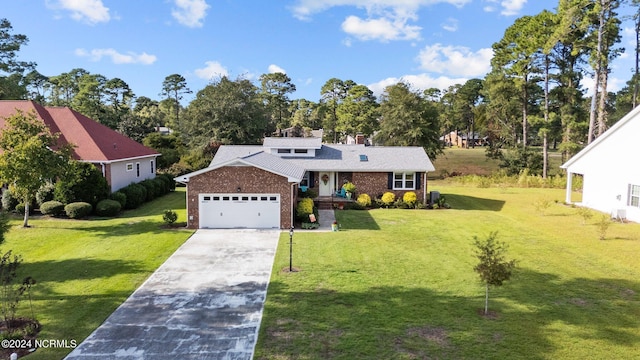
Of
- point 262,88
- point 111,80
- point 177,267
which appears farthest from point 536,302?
point 111,80

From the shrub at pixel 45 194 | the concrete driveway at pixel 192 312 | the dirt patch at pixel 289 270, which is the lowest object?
the concrete driveway at pixel 192 312

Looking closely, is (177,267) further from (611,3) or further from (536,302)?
(611,3)

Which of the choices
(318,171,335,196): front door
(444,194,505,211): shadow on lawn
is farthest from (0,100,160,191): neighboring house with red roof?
(444,194,505,211): shadow on lawn

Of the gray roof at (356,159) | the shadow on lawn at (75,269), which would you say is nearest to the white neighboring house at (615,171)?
the gray roof at (356,159)

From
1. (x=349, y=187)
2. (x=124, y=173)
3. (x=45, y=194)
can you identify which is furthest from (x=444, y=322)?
(x=124, y=173)

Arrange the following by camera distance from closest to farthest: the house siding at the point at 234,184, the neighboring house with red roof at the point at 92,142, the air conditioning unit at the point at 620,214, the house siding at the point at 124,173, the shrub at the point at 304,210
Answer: the house siding at the point at 234,184
the shrub at the point at 304,210
the air conditioning unit at the point at 620,214
the neighboring house with red roof at the point at 92,142
the house siding at the point at 124,173

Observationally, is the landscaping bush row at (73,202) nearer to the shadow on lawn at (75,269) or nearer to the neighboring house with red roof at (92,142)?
the neighboring house with red roof at (92,142)
